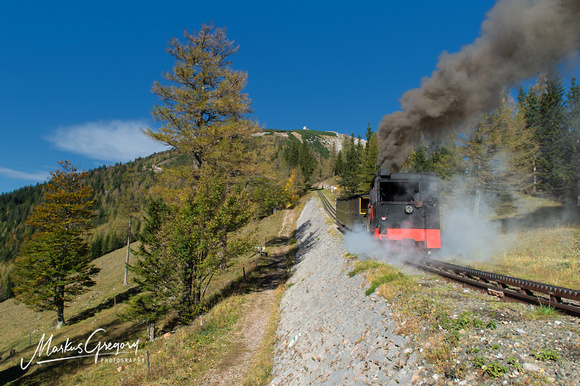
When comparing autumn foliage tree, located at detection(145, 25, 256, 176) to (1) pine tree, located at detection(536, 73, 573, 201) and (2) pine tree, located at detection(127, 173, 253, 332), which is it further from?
(1) pine tree, located at detection(536, 73, 573, 201)

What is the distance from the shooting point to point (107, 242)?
10325cm

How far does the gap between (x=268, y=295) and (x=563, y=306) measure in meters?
14.5

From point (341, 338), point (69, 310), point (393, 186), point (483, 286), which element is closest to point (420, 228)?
point (393, 186)

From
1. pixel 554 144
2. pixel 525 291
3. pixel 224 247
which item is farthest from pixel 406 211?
pixel 554 144

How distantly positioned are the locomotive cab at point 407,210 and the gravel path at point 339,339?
2.62 meters

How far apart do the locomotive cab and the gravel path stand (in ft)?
8.58

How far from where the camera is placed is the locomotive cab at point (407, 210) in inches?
542

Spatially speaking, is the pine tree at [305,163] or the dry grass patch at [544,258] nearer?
the dry grass patch at [544,258]

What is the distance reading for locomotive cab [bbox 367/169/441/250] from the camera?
13.8 metres

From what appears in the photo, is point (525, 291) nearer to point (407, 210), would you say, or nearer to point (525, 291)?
point (525, 291)

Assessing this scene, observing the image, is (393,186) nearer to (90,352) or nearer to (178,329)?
(178,329)

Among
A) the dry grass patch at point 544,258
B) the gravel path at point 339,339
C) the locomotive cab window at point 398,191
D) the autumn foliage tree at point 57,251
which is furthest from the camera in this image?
the autumn foliage tree at point 57,251

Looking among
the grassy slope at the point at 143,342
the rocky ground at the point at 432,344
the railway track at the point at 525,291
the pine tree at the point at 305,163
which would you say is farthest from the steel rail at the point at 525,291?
the pine tree at the point at 305,163

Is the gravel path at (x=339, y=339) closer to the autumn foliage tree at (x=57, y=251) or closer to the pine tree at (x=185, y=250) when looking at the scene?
the pine tree at (x=185, y=250)
